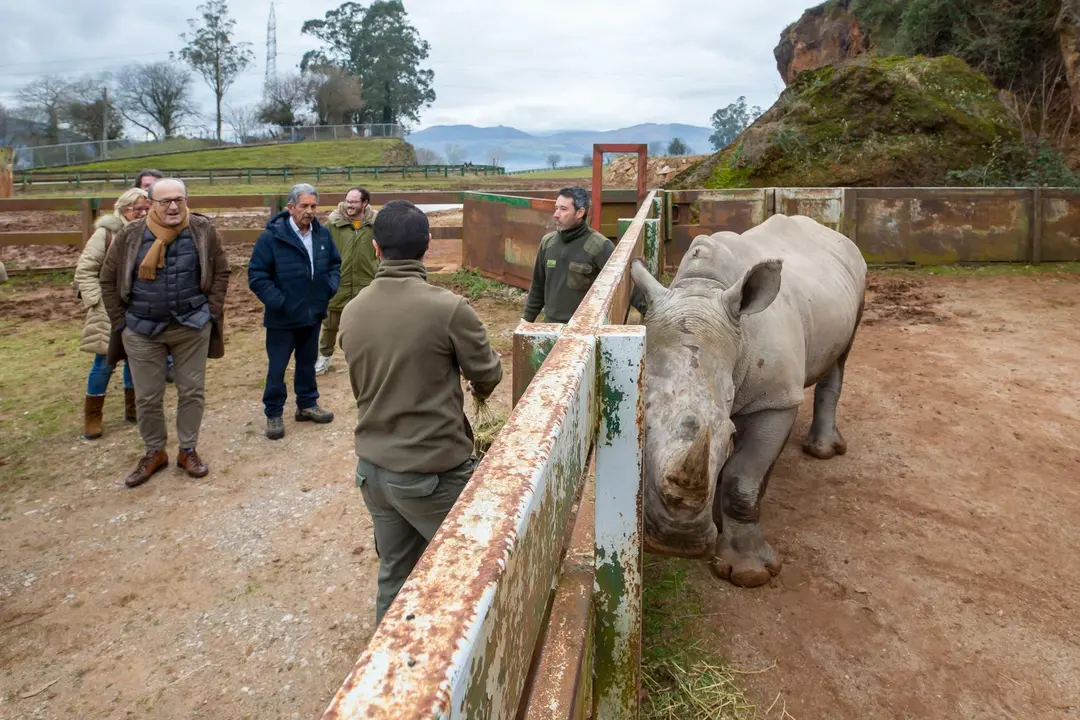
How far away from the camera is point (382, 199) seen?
40.7 ft

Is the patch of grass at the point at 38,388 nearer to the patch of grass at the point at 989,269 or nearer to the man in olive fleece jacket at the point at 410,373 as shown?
the man in olive fleece jacket at the point at 410,373

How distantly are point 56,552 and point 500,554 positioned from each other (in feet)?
14.1

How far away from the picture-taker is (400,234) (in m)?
2.83

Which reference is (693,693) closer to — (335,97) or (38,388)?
(38,388)

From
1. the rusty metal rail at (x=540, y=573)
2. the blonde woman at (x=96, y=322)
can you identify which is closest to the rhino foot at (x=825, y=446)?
the rusty metal rail at (x=540, y=573)

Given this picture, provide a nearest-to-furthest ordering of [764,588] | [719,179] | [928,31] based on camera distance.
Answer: [764,588]
[719,179]
[928,31]

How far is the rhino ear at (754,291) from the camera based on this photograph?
127 inches

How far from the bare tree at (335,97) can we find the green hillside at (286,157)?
354 inches

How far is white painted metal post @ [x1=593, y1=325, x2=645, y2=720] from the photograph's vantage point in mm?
2051

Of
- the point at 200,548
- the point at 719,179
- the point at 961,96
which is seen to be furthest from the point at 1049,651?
the point at 961,96

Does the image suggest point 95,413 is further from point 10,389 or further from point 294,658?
point 294,658

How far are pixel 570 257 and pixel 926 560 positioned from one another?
2.72 meters

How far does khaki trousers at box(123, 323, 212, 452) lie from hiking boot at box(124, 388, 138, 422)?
1.16 metres

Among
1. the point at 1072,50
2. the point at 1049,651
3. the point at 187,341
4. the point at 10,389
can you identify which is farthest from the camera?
the point at 1072,50
